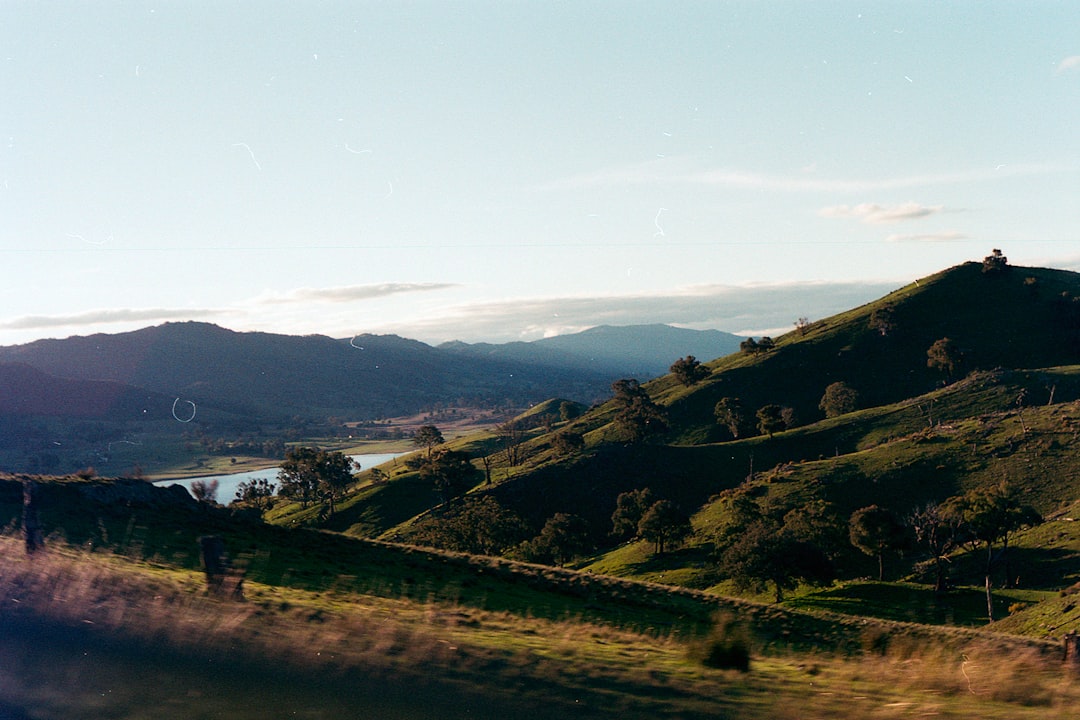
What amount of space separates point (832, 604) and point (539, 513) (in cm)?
5918

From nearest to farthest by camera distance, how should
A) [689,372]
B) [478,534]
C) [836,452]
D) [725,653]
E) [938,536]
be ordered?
[725,653] → [938,536] → [478,534] → [836,452] → [689,372]

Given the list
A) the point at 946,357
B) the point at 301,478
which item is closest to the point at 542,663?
the point at 301,478

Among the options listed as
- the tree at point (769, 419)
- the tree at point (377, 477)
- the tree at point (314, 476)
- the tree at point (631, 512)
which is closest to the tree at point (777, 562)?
the tree at point (631, 512)

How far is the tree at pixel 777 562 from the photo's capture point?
202 feet

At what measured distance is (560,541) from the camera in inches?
3450

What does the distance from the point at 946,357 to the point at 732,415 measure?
166 feet

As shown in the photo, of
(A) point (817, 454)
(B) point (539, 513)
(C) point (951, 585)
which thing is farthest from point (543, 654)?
(A) point (817, 454)

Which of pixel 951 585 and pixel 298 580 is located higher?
pixel 298 580

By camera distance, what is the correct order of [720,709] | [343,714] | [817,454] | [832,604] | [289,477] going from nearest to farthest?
[343,714] < [720,709] < [832,604] < [817,454] < [289,477]

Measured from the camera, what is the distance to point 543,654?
1734cm

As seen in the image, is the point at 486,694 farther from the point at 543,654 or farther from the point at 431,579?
the point at 431,579

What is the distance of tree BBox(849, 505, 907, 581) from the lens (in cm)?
6869

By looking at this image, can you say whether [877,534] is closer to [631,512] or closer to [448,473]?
[631,512]

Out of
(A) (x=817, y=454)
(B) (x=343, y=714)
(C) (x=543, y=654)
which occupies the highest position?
(B) (x=343, y=714)
